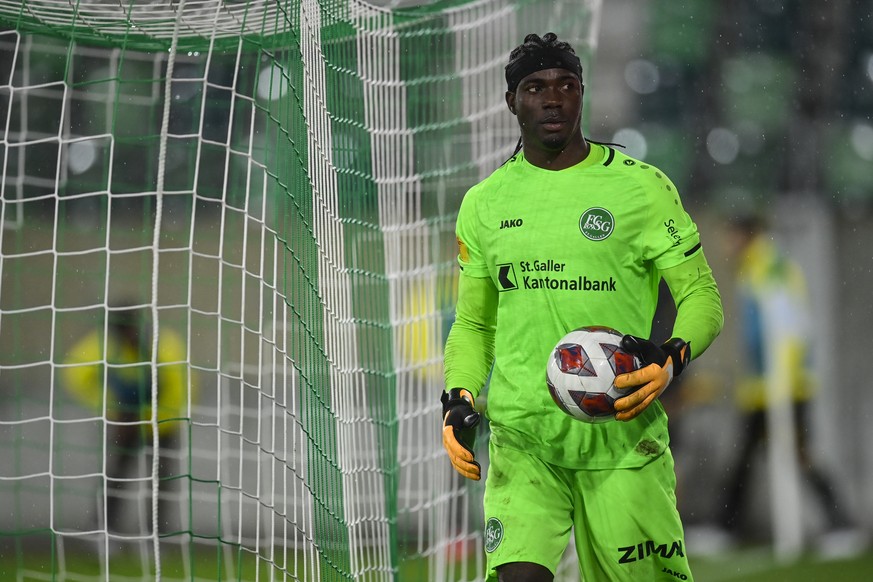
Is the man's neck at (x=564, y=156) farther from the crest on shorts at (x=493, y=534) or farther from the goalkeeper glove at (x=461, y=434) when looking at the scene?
the crest on shorts at (x=493, y=534)

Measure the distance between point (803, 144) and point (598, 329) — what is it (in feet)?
30.0

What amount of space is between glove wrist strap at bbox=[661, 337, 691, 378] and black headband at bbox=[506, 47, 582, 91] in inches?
28.9

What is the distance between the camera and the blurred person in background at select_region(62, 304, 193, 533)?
26.0 ft

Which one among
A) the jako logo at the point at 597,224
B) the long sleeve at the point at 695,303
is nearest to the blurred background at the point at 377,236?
the jako logo at the point at 597,224

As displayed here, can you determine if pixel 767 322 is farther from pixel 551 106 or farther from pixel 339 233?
pixel 551 106

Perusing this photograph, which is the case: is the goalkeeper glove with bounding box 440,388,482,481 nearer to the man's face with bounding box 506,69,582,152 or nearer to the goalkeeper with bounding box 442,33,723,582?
the goalkeeper with bounding box 442,33,723,582

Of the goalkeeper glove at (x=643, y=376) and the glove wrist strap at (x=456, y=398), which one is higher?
the goalkeeper glove at (x=643, y=376)

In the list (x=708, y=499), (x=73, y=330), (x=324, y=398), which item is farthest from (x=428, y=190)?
(x=73, y=330)

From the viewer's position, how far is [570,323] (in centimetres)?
297

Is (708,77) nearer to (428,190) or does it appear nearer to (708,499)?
(708,499)

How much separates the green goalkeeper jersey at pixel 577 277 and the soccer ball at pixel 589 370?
16 centimetres

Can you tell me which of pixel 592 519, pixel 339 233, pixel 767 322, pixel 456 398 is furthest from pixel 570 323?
pixel 767 322

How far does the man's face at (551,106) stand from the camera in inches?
118

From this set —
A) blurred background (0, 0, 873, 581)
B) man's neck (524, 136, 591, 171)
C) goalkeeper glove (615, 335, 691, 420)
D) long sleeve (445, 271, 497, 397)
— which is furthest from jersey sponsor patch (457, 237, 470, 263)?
blurred background (0, 0, 873, 581)
